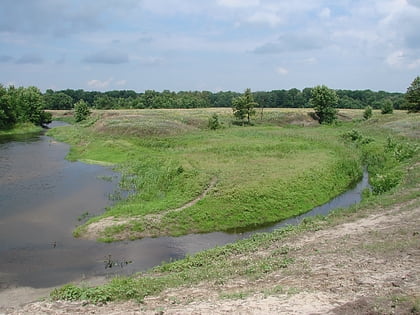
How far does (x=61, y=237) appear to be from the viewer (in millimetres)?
23016

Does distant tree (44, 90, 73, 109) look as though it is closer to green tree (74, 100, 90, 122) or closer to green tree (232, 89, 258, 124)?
green tree (74, 100, 90, 122)

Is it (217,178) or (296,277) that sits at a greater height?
(217,178)

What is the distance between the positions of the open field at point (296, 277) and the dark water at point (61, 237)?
3.42 meters

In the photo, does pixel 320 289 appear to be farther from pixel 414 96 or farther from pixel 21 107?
pixel 21 107

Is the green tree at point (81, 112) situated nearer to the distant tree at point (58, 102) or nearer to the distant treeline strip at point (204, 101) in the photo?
the distant treeline strip at point (204, 101)

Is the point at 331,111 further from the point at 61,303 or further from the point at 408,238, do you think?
the point at 61,303

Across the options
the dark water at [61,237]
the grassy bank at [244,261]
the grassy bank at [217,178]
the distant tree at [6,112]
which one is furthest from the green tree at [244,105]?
the grassy bank at [244,261]

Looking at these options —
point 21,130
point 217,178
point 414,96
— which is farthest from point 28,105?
point 414,96

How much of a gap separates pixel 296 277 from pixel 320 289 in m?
1.41

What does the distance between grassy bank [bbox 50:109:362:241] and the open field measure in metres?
5.80

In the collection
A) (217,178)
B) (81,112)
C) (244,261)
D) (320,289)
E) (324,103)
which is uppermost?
(324,103)

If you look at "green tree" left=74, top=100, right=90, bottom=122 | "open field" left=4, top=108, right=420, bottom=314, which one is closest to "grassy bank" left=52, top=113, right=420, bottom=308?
"open field" left=4, top=108, right=420, bottom=314

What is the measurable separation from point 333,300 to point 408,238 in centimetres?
705

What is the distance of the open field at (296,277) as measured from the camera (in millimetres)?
11352
